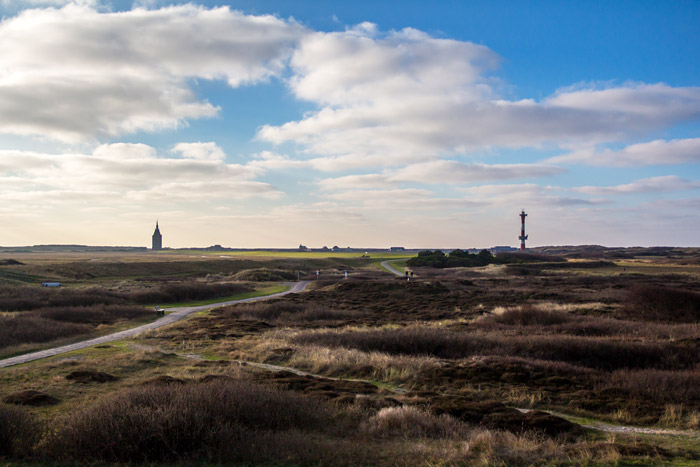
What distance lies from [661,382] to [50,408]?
15568 mm

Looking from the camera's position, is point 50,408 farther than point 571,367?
No

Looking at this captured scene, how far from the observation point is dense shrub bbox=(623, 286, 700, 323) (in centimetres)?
2969

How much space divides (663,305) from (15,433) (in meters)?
34.0

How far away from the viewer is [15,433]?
780cm

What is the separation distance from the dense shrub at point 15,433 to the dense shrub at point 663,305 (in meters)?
31.8

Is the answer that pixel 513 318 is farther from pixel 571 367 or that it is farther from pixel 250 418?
pixel 250 418

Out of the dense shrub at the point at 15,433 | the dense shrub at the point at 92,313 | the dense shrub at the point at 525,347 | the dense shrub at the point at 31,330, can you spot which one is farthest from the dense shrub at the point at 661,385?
the dense shrub at the point at 92,313

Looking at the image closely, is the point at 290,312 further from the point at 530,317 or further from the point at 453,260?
the point at 453,260

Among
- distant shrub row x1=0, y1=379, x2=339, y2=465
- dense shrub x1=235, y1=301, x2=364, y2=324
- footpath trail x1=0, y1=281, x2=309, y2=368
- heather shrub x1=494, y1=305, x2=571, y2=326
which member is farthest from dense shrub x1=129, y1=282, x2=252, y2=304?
distant shrub row x1=0, y1=379, x2=339, y2=465

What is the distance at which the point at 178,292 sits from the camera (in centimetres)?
5125

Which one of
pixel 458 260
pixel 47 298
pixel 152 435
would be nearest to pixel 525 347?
pixel 152 435

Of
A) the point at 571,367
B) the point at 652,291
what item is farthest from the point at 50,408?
the point at 652,291

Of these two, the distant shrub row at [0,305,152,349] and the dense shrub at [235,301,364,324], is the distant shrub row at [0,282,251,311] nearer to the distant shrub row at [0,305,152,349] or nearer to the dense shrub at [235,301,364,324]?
the distant shrub row at [0,305,152,349]

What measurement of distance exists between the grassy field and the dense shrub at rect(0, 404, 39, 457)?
22 millimetres
